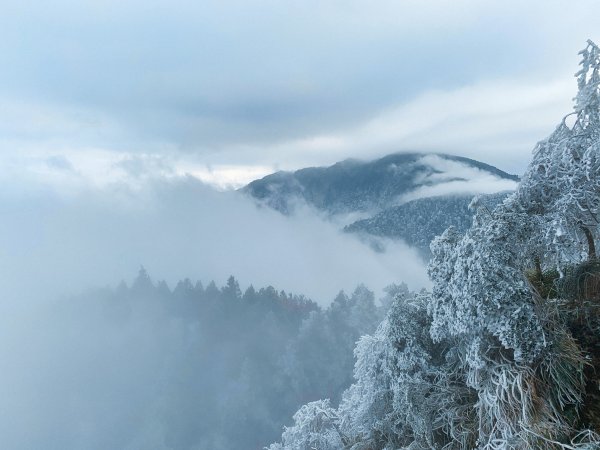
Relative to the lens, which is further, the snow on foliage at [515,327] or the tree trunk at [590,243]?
the tree trunk at [590,243]

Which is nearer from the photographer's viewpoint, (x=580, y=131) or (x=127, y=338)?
(x=580, y=131)

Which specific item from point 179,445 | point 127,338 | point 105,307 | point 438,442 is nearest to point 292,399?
point 179,445

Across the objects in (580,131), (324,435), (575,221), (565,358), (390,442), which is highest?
(580,131)

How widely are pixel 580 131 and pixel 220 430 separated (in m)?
86.1

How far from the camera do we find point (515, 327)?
342 inches

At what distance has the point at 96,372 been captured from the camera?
107 meters

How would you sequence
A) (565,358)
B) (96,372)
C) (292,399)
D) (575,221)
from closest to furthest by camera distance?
(565,358) → (575,221) → (292,399) → (96,372)

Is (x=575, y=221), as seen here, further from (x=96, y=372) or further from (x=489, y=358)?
(x=96, y=372)

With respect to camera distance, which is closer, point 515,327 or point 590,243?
point 515,327

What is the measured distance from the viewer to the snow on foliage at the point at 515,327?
28.6ft

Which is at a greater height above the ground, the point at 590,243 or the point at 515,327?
the point at 590,243

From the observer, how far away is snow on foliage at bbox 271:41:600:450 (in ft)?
28.6

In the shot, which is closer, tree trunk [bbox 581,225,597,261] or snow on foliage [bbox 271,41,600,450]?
snow on foliage [bbox 271,41,600,450]

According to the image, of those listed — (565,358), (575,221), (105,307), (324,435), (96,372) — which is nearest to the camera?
(565,358)
